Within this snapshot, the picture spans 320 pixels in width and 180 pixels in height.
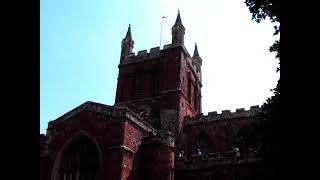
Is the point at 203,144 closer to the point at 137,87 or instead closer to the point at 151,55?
the point at 137,87

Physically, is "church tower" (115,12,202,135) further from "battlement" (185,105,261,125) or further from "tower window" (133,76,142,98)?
Answer: "battlement" (185,105,261,125)

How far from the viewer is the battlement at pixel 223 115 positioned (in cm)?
3553

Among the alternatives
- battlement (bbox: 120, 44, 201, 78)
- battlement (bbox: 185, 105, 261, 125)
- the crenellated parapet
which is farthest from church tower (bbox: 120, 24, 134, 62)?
the crenellated parapet

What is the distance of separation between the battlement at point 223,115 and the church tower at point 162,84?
1.05 meters

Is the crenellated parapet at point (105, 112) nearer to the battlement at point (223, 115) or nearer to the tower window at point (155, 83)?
the battlement at point (223, 115)

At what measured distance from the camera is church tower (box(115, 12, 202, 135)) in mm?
37781

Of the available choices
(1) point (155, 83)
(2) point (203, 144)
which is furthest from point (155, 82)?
(2) point (203, 144)

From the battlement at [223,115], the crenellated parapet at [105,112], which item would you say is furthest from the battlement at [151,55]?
the crenellated parapet at [105,112]

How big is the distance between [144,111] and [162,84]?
327cm

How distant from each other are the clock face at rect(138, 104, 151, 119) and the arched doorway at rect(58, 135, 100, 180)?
1166cm

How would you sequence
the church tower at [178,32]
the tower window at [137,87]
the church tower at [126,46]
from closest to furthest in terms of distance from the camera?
the church tower at [178,32] → the tower window at [137,87] → the church tower at [126,46]

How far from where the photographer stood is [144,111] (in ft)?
128
